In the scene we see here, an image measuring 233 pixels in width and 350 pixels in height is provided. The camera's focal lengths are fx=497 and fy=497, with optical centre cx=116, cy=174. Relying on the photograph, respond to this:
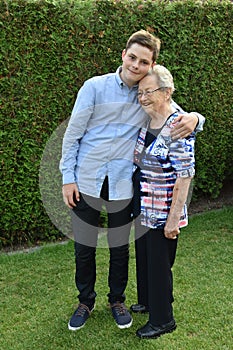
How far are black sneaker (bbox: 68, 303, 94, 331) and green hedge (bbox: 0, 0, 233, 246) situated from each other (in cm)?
155

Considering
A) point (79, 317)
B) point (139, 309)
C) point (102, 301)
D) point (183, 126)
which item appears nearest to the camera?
point (183, 126)

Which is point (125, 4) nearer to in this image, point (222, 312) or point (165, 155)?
point (165, 155)

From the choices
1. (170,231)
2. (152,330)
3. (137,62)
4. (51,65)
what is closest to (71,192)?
(170,231)

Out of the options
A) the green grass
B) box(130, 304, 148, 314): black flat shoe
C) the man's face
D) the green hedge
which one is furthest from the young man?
the green hedge

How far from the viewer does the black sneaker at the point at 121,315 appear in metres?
3.34

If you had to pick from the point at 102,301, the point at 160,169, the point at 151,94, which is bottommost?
the point at 102,301

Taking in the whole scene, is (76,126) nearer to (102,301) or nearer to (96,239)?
(96,239)

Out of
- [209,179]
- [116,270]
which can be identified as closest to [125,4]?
[209,179]

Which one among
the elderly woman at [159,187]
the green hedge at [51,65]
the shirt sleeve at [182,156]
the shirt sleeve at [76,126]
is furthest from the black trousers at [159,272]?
the green hedge at [51,65]

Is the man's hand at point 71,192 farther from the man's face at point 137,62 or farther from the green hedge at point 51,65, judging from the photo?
the green hedge at point 51,65

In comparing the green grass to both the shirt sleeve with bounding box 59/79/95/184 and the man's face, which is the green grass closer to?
the shirt sleeve with bounding box 59/79/95/184

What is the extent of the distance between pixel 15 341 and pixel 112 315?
686 millimetres

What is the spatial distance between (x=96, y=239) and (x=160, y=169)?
0.70m

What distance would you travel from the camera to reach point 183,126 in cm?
284
